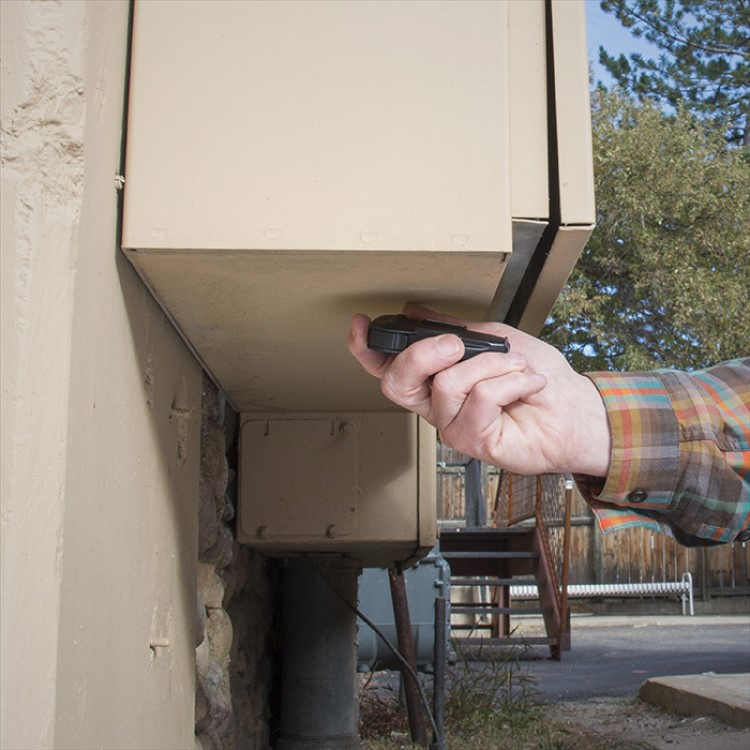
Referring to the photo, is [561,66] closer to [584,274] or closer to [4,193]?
[4,193]

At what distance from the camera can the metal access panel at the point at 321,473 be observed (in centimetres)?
252

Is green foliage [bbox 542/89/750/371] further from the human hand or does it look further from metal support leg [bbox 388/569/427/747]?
the human hand

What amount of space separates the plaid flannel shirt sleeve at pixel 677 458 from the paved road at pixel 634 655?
238 inches

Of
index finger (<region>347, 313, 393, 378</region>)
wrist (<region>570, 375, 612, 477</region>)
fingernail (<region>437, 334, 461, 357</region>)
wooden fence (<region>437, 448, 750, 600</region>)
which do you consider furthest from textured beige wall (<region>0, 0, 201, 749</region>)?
wooden fence (<region>437, 448, 750, 600</region>)

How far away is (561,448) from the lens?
4.67 feet

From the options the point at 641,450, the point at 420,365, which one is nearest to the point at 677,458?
the point at 641,450

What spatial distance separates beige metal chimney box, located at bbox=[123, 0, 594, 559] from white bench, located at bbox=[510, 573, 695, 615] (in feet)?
47.2

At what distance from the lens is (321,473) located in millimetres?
2547

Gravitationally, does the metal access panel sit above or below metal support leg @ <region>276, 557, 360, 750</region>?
above

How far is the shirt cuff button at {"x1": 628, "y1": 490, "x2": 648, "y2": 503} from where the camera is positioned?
1450 mm

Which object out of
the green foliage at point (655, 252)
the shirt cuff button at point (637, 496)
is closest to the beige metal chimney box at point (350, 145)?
the shirt cuff button at point (637, 496)

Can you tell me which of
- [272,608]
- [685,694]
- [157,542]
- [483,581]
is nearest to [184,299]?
[157,542]

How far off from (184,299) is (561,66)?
2.04 ft

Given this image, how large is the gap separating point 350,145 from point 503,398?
0.38 m
